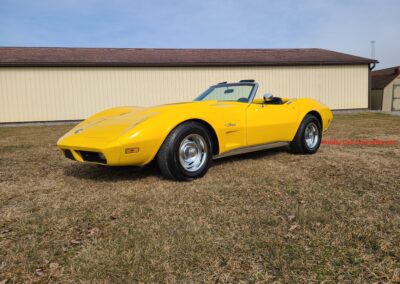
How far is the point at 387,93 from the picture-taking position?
22.3 meters

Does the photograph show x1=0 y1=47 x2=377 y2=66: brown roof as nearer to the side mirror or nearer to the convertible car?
the convertible car

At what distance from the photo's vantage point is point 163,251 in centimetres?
213

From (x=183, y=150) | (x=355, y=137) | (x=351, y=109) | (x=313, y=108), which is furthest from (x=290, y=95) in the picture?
(x=183, y=150)

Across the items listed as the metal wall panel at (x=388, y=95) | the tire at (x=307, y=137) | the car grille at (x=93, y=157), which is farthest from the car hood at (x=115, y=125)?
the metal wall panel at (x=388, y=95)

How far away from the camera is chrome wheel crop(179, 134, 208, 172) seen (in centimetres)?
375

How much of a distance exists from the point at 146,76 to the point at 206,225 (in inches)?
520

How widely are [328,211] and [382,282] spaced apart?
101 centimetres

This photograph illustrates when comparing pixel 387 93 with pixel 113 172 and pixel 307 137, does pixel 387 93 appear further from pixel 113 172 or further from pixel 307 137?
pixel 113 172

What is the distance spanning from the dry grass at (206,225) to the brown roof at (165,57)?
10.8 meters

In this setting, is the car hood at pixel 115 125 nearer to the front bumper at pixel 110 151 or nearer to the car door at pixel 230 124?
the front bumper at pixel 110 151

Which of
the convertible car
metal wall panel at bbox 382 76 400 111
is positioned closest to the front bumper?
the convertible car

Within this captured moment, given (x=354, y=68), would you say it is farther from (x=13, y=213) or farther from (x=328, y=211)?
(x=13, y=213)

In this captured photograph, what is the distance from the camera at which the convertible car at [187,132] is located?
3387 mm

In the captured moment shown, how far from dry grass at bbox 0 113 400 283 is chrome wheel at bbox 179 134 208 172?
0.22m
